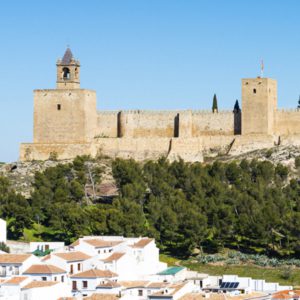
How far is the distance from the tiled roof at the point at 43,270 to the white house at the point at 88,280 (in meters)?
0.79

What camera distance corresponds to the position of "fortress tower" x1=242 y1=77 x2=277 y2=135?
80688 millimetres

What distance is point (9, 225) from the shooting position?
69250 mm

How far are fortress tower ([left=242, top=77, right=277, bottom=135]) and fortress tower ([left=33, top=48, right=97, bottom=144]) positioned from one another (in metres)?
9.57

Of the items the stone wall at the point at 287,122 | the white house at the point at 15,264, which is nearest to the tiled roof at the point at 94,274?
the white house at the point at 15,264

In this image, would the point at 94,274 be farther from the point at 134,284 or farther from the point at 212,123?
the point at 212,123

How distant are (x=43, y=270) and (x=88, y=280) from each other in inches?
76.8

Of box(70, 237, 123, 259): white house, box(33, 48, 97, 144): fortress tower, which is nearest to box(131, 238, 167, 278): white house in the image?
box(70, 237, 123, 259): white house

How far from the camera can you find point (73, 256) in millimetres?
58219

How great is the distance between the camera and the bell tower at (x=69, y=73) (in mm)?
83875

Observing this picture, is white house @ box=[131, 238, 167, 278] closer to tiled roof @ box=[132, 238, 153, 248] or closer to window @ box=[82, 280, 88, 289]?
tiled roof @ box=[132, 238, 153, 248]

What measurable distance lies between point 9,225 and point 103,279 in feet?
48.9

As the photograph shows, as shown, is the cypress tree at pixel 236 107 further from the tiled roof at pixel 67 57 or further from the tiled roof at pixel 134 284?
the tiled roof at pixel 134 284

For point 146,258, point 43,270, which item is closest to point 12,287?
point 43,270

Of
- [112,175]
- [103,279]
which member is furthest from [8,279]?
[112,175]
